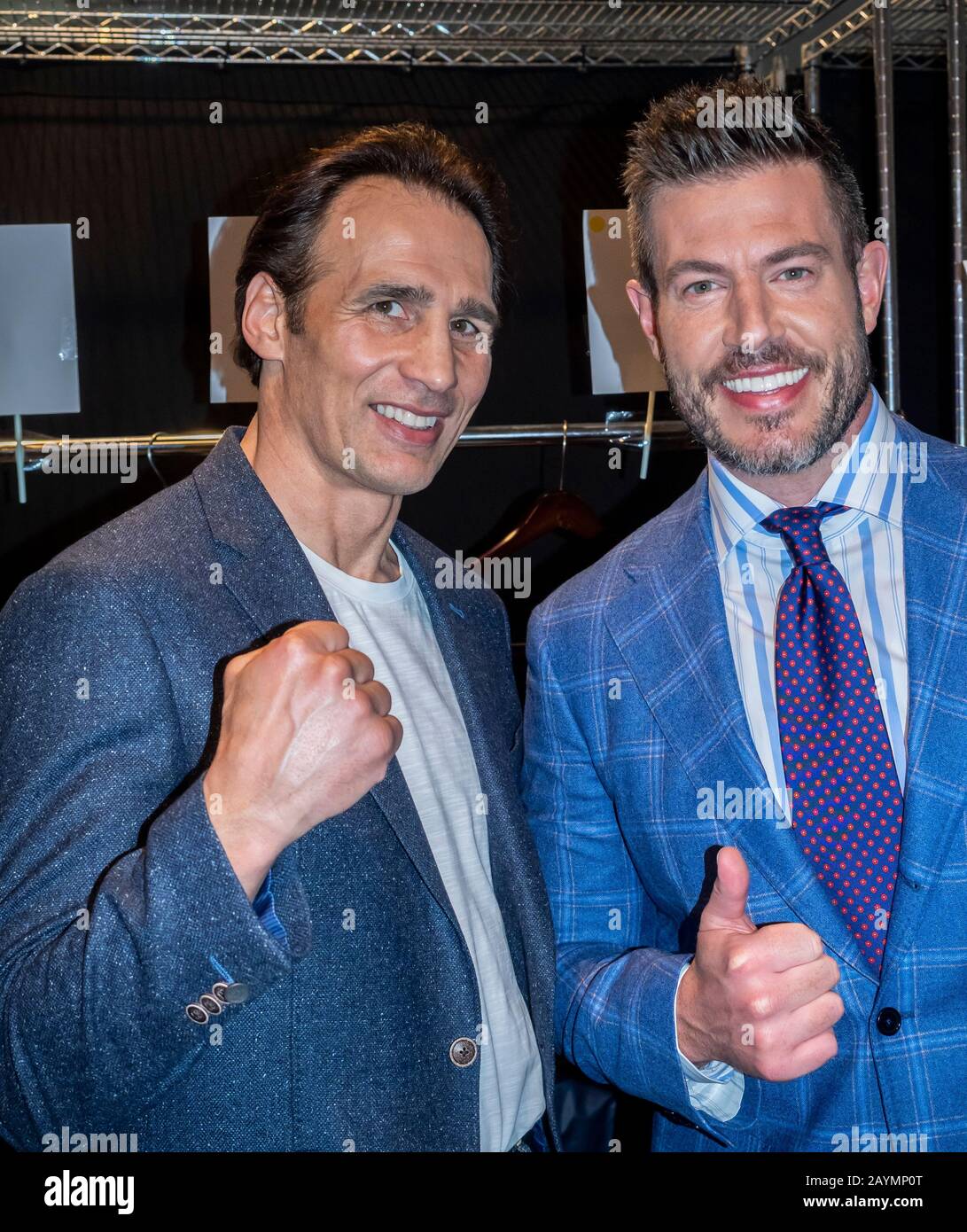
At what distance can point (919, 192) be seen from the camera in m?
2.22

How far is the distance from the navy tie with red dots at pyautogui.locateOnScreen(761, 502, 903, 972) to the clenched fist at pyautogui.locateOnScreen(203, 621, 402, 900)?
1.51ft

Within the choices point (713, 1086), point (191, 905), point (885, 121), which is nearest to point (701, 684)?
point (713, 1086)

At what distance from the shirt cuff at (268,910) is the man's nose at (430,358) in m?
0.55

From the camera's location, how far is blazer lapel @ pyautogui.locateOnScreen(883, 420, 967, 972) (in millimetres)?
1170

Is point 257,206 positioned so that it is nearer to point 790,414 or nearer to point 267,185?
point 267,185

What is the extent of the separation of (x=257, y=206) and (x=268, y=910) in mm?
1261

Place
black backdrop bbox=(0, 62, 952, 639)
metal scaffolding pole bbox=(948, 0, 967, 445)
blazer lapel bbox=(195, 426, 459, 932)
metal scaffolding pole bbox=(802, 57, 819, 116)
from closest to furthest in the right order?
1. blazer lapel bbox=(195, 426, 459, 932)
2. metal scaffolding pole bbox=(948, 0, 967, 445)
3. metal scaffolding pole bbox=(802, 57, 819, 116)
4. black backdrop bbox=(0, 62, 952, 639)

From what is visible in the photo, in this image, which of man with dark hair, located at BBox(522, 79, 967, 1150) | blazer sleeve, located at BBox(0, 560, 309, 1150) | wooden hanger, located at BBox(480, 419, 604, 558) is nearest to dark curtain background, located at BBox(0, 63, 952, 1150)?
wooden hanger, located at BBox(480, 419, 604, 558)

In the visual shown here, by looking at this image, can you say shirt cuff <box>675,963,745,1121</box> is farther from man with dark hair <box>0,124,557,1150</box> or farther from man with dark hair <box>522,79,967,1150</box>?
man with dark hair <box>0,124,557,1150</box>

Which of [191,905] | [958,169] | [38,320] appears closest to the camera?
[191,905]

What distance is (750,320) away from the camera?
1301 millimetres

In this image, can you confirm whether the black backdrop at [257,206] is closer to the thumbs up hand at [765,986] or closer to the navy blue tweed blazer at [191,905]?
the navy blue tweed blazer at [191,905]

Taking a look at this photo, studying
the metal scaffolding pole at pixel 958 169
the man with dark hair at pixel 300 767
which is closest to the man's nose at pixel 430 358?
the man with dark hair at pixel 300 767
